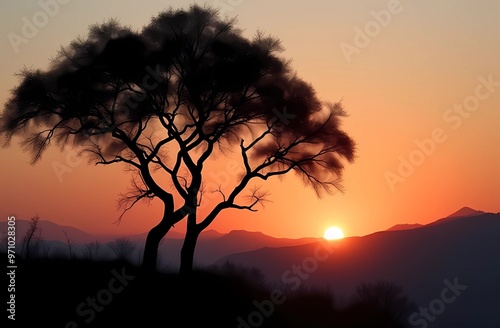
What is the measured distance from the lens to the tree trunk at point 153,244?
2786cm

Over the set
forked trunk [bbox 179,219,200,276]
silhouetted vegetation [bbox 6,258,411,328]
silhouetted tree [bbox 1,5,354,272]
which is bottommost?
silhouetted vegetation [bbox 6,258,411,328]

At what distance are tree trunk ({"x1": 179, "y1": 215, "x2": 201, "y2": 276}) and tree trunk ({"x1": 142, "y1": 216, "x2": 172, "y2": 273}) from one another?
91 centimetres

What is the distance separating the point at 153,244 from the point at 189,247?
60.2 inches

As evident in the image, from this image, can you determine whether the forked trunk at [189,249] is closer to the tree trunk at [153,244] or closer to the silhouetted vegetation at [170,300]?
the silhouetted vegetation at [170,300]

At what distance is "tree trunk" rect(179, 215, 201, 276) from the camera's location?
2832 cm

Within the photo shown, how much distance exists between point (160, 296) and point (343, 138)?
Result: 1158 cm

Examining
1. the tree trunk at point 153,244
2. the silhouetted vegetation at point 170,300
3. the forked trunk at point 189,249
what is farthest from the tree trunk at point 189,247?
the tree trunk at point 153,244

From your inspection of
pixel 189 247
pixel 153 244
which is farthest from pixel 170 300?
pixel 189 247

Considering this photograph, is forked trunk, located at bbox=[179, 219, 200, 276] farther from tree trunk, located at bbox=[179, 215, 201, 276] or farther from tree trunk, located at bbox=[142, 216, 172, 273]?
tree trunk, located at bbox=[142, 216, 172, 273]

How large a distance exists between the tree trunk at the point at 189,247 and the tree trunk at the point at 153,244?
91 centimetres

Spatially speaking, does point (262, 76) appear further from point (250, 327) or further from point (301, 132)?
point (250, 327)

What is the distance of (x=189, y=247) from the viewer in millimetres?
28703

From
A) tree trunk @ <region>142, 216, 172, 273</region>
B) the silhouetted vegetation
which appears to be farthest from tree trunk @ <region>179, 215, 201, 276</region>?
tree trunk @ <region>142, 216, 172, 273</region>

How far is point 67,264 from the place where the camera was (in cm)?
2716
